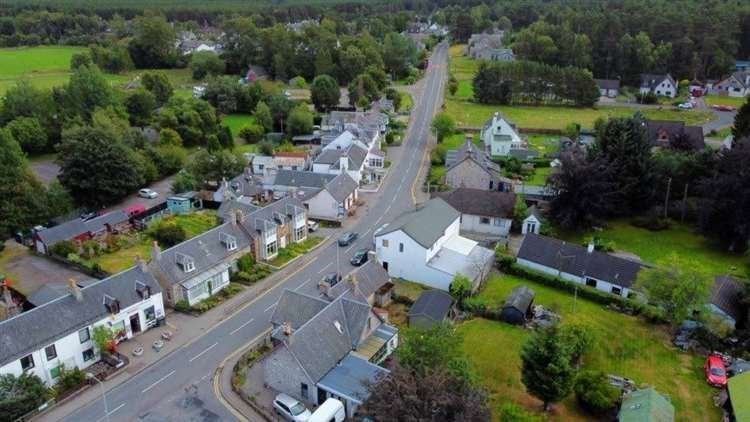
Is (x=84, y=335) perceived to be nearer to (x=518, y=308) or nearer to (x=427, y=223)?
(x=427, y=223)

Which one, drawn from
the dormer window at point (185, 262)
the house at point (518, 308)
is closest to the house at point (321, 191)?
the dormer window at point (185, 262)

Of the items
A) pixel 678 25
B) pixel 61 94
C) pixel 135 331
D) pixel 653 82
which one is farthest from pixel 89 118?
pixel 678 25

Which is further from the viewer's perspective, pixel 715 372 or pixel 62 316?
pixel 62 316

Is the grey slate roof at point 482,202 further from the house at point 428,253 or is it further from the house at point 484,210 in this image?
the house at point 428,253

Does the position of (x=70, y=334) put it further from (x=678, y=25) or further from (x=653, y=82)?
(x=678, y=25)

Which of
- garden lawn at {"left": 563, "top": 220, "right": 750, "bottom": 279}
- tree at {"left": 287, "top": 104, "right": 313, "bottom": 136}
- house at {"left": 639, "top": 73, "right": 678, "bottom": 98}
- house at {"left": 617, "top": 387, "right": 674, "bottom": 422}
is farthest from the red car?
house at {"left": 639, "top": 73, "right": 678, "bottom": 98}

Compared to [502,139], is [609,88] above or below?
above

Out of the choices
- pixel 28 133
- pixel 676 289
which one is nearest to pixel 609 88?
pixel 676 289
